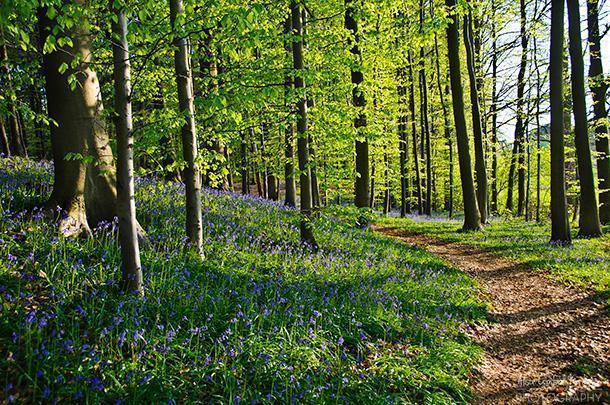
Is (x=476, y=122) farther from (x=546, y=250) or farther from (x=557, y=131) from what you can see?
(x=546, y=250)

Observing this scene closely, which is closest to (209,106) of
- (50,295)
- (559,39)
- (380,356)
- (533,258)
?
(50,295)

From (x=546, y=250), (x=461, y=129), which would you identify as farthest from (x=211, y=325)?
(x=461, y=129)

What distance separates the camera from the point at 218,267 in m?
5.98

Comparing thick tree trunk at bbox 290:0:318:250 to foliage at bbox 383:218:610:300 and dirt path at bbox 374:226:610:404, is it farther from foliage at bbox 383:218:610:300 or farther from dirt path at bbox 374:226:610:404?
foliage at bbox 383:218:610:300

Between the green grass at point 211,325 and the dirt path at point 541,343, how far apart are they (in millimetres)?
414

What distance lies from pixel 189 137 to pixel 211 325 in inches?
131

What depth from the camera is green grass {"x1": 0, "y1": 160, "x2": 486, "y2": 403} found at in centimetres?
329

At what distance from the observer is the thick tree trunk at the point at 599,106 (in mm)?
17078

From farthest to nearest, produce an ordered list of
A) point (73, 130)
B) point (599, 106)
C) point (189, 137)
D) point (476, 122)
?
point (476, 122)
point (599, 106)
point (189, 137)
point (73, 130)

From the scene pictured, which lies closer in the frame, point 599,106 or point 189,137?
point 189,137

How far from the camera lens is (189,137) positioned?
6.22 meters

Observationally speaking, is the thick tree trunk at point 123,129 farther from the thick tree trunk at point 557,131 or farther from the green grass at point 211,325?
the thick tree trunk at point 557,131

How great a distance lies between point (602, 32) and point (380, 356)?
830 inches

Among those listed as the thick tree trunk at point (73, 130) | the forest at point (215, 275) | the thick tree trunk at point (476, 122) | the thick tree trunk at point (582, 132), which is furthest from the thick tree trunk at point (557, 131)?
the thick tree trunk at point (73, 130)
